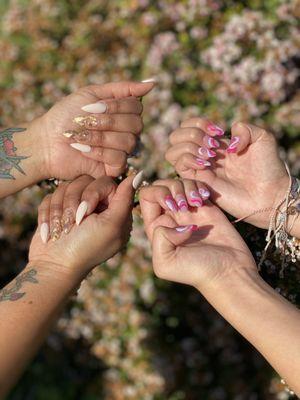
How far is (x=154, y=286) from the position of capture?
3.94 metres

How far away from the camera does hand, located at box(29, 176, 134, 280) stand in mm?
2320

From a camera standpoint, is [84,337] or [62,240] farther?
[84,337]

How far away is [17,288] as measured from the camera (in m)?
2.26

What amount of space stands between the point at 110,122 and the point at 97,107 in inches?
3.4

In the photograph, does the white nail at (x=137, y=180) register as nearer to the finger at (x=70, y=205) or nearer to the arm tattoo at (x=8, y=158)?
the finger at (x=70, y=205)

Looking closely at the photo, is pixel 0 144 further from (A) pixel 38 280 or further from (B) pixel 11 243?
(B) pixel 11 243

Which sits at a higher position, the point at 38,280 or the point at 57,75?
the point at 38,280

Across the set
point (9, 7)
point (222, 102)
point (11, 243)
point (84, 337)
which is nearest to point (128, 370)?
point (84, 337)

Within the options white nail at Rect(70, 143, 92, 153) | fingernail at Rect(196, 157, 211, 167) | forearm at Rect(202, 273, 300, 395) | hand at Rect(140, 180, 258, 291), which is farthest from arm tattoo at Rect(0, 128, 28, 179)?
forearm at Rect(202, 273, 300, 395)

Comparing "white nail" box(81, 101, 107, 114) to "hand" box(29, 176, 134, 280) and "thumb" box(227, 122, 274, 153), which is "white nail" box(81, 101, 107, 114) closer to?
"hand" box(29, 176, 134, 280)

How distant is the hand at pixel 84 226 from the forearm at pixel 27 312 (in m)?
0.06

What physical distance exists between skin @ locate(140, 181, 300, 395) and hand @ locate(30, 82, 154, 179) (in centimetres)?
37

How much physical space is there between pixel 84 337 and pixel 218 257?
2.21 metres

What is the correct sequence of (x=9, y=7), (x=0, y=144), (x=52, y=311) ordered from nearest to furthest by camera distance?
(x=52, y=311) < (x=0, y=144) < (x=9, y=7)
